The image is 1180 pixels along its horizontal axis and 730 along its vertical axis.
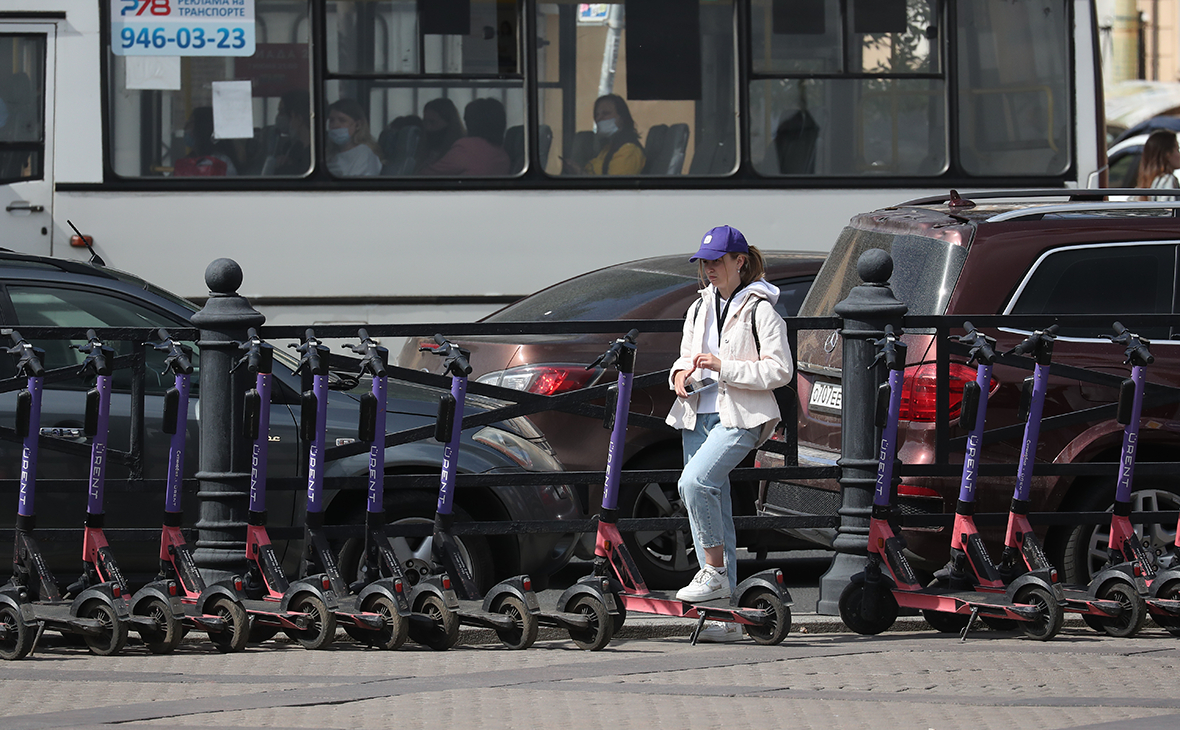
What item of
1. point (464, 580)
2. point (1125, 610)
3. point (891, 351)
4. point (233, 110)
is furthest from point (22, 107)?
point (1125, 610)

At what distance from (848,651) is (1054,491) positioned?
126cm

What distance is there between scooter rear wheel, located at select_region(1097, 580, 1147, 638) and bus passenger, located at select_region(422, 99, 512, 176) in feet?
18.5

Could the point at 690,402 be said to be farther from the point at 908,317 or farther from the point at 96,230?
the point at 96,230

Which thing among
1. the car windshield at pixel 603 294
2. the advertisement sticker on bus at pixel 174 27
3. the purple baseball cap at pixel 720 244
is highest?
the advertisement sticker on bus at pixel 174 27

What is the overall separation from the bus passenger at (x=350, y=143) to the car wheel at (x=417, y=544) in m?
4.27

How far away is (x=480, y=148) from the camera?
36.6 feet

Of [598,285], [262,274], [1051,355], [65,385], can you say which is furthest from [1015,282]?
[262,274]

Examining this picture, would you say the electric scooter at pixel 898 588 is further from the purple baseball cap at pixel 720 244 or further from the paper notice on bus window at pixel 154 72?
the paper notice on bus window at pixel 154 72

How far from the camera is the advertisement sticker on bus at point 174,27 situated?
35.1 ft

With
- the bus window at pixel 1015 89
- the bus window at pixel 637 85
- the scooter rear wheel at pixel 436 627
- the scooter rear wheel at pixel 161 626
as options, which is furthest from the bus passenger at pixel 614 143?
the scooter rear wheel at pixel 161 626

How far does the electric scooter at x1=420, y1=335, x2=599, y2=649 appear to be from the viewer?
6488 millimetres

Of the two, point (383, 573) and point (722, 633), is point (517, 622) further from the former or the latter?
point (722, 633)

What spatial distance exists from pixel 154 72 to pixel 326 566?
5.25 metres

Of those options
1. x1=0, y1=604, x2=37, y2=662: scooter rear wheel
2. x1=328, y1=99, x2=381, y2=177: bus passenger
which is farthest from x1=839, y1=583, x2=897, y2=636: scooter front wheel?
x1=328, y1=99, x2=381, y2=177: bus passenger
